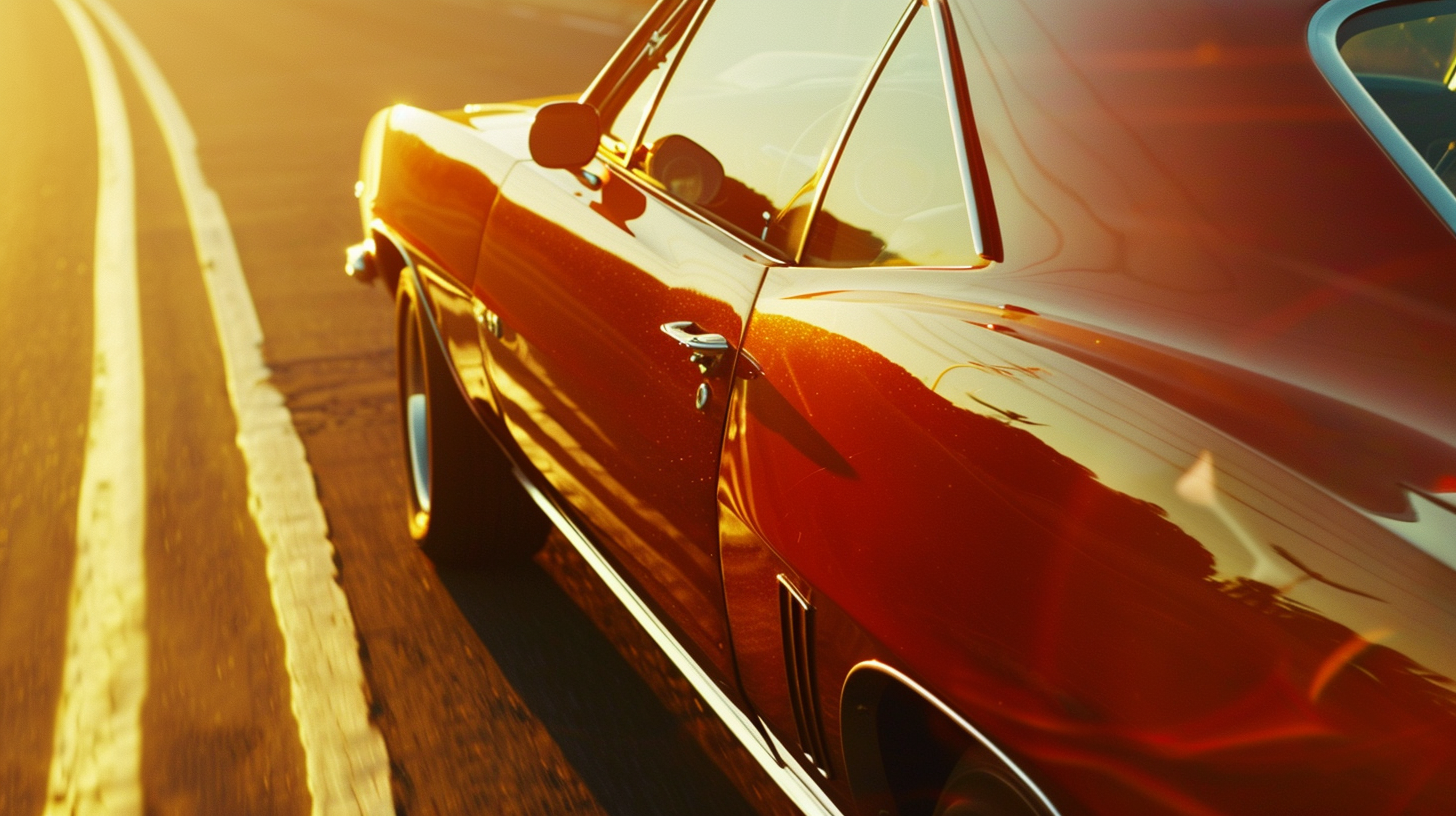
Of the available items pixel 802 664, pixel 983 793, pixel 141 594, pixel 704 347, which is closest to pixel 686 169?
pixel 704 347

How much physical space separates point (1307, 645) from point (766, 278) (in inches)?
48.1

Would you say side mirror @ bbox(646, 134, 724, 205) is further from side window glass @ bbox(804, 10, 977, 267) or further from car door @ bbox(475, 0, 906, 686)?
side window glass @ bbox(804, 10, 977, 267)

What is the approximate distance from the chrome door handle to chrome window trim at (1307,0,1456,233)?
97cm

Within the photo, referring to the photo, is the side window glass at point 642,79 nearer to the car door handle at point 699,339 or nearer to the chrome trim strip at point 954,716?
the car door handle at point 699,339

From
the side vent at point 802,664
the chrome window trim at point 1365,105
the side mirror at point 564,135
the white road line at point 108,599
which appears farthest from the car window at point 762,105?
the white road line at point 108,599

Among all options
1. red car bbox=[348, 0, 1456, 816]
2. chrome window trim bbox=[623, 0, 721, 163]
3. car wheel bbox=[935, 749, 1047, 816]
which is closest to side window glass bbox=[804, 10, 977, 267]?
red car bbox=[348, 0, 1456, 816]

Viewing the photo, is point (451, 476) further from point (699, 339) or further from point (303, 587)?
point (699, 339)

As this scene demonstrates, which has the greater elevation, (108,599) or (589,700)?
(589,700)

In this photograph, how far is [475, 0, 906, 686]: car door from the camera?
2.43 meters

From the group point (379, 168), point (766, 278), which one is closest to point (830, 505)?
point (766, 278)

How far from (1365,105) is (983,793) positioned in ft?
3.07

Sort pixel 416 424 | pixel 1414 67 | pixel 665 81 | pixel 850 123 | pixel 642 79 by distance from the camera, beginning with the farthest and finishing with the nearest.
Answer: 1. pixel 416 424
2. pixel 642 79
3. pixel 665 81
4. pixel 850 123
5. pixel 1414 67

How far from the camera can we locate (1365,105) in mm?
1677

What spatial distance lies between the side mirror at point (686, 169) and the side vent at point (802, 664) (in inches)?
38.7
